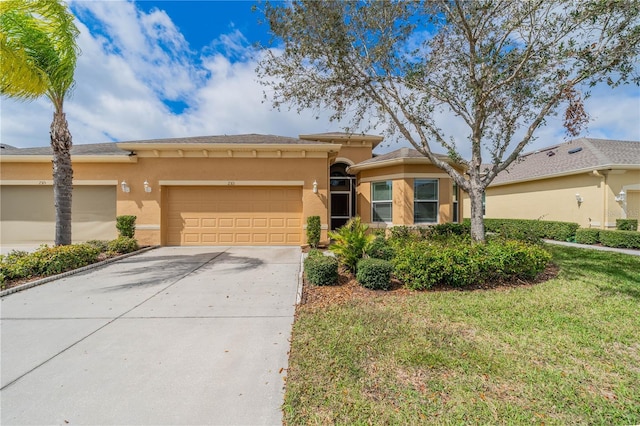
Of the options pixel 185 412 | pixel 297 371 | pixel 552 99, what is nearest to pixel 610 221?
pixel 552 99

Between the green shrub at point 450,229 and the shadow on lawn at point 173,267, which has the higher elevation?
the green shrub at point 450,229

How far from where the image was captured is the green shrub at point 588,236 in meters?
11.5

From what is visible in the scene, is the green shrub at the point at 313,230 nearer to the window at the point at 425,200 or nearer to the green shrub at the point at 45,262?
the window at the point at 425,200

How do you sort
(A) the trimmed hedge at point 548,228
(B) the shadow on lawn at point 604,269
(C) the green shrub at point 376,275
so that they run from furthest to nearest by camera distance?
(A) the trimmed hedge at point 548,228 → (B) the shadow on lawn at point 604,269 → (C) the green shrub at point 376,275

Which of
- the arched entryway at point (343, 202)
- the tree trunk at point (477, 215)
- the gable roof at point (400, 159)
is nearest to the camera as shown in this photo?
the tree trunk at point (477, 215)

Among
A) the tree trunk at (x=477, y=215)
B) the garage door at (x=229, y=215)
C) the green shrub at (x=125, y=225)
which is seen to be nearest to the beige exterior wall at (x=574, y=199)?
the tree trunk at (x=477, y=215)

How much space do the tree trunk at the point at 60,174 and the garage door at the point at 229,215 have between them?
A: 3.39 metres

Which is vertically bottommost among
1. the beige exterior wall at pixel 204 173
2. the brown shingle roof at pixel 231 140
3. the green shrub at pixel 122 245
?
the green shrub at pixel 122 245

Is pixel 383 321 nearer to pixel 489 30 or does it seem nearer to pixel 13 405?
pixel 13 405

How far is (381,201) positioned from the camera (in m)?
11.7

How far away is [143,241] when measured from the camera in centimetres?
1066

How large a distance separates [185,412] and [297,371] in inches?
43.3

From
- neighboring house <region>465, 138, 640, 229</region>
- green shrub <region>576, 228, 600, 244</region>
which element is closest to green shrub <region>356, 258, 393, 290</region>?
neighboring house <region>465, 138, 640, 229</region>

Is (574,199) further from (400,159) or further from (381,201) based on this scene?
(381,201)
